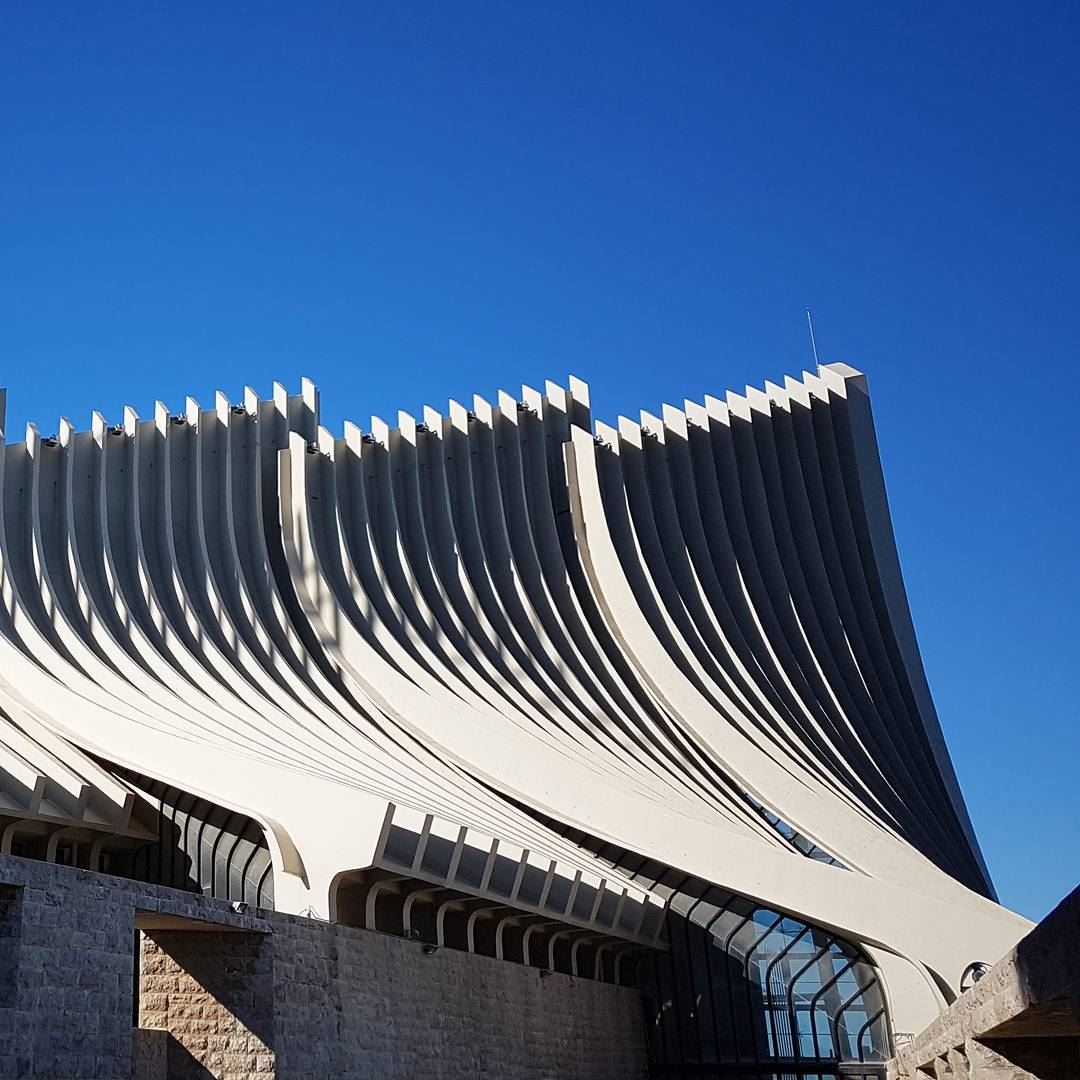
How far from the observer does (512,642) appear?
20.7m

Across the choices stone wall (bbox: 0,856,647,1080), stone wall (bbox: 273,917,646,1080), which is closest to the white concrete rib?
stone wall (bbox: 273,917,646,1080)

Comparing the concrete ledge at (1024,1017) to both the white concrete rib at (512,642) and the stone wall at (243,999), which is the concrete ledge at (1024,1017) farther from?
the white concrete rib at (512,642)

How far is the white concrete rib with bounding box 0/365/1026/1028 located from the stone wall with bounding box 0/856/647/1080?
1409 millimetres

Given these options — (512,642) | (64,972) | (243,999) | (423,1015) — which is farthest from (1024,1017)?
(512,642)

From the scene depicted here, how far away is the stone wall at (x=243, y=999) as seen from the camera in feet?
32.2

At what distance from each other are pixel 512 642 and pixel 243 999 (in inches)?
360

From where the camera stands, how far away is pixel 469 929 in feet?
55.4

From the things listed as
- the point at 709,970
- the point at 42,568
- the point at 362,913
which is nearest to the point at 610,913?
the point at 709,970

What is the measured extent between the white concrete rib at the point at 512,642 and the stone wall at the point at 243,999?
1.41m

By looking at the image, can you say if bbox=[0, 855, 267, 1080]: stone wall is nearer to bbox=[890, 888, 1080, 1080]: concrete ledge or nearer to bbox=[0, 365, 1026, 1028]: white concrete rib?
bbox=[0, 365, 1026, 1028]: white concrete rib

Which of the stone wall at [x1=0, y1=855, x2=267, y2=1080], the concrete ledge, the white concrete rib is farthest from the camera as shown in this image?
the white concrete rib

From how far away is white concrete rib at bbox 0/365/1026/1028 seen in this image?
17.2 m

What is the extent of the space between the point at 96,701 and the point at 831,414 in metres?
13.5

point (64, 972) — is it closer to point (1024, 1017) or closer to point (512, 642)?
point (1024, 1017)
